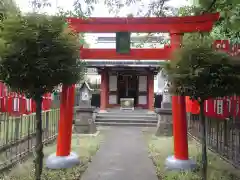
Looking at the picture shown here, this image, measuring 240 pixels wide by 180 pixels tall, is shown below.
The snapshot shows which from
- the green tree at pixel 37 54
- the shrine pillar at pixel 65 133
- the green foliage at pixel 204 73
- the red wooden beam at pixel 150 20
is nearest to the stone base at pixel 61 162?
the shrine pillar at pixel 65 133

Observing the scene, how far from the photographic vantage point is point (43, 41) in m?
4.93

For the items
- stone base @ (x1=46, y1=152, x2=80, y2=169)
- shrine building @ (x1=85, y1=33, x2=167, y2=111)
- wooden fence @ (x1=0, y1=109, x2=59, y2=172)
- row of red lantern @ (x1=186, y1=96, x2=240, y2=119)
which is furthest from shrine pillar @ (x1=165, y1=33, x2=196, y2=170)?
shrine building @ (x1=85, y1=33, x2=167, y2=111)

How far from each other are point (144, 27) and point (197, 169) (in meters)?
3.44

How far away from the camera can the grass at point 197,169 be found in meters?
6.48

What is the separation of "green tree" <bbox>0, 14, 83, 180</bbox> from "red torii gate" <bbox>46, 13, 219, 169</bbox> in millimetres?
2104

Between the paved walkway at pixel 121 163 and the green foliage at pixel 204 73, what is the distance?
7.43 ft

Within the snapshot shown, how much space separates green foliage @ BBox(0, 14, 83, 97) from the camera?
480cm

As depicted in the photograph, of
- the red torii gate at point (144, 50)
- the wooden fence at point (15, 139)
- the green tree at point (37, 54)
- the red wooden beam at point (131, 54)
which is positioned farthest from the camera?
the red wooden beam at point (131, 54)

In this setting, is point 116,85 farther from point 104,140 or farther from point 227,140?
point 227,140

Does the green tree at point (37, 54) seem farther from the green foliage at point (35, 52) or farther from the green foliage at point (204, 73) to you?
the green foliage at point (204, 73)

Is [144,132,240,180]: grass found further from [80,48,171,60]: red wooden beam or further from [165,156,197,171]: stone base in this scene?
[80,48,171,60]: red wooden beam

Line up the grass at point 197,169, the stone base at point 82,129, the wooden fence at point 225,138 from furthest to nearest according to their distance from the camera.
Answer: the stone base at point 82,129 → the wooden fence at point 225,138 → the grass at point 197,169

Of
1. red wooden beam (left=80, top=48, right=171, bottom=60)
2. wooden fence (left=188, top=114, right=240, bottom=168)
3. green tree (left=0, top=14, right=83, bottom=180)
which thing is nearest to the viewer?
green tree (left=0, top=14, right=83, bottom=180)

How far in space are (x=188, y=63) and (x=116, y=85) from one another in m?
17.8
